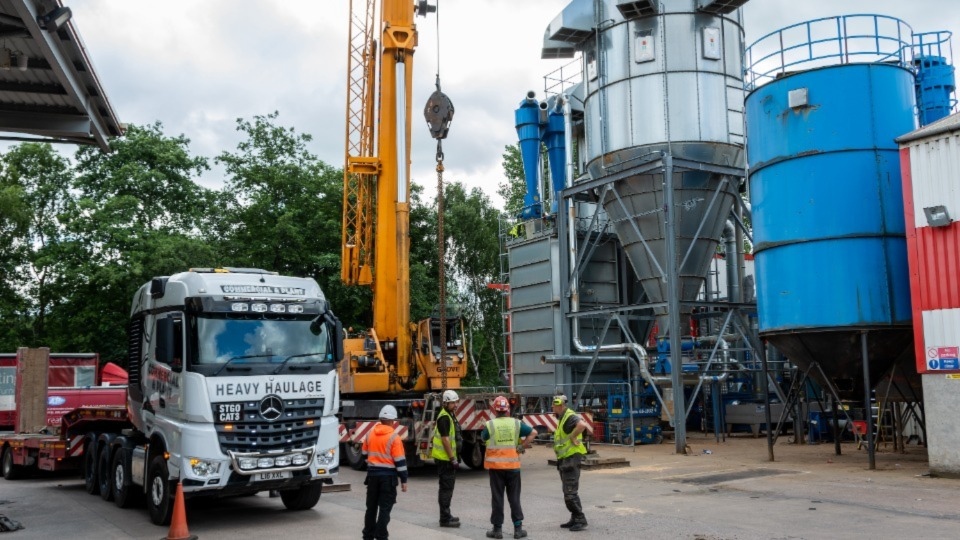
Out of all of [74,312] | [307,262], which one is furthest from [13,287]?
[307,262]

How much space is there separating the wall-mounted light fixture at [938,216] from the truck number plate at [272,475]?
1216cm

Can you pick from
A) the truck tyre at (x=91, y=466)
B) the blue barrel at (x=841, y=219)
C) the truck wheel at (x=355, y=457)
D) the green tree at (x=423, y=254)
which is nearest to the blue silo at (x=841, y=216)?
the blue barrel at (x=841, y=219)

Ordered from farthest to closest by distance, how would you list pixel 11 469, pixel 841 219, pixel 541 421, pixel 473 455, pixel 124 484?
pixel 11 469
pixel 473 455
pixel 841 219
pixel 541 421
pixel 124 484

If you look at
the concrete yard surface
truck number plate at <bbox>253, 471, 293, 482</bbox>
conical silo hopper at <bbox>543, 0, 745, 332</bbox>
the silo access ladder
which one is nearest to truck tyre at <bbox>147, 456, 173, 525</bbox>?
the concrete yard surface

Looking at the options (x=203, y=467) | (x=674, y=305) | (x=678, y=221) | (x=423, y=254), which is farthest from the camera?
(x=423, y=254)

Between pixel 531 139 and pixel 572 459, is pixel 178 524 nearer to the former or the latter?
pixel 572 459

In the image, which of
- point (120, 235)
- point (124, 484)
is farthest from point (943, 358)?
point (120, 235)

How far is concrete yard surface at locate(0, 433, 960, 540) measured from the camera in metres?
10.6

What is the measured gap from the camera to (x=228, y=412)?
36.6 ft

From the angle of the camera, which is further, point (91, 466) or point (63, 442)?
point (63, 442)

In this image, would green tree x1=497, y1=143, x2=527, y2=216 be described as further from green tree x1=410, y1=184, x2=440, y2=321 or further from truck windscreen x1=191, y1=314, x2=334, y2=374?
truck windscreen x1=191, y1=314, x2=334, y2=374

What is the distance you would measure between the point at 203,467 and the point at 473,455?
25.3 feet

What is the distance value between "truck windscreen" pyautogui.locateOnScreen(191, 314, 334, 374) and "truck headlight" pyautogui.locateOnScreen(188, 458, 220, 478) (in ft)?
3.92

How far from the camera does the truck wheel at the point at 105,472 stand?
1408 cm
